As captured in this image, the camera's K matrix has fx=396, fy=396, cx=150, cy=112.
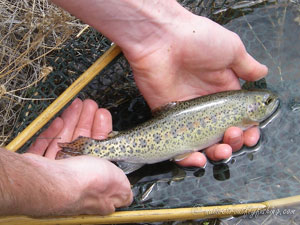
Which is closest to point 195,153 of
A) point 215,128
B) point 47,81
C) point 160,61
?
point 215,128

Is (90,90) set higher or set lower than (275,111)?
higher

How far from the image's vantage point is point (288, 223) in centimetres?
251

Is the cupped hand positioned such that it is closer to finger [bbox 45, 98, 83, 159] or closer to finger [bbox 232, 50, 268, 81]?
finger [bbox 232, 50, 268, 81]

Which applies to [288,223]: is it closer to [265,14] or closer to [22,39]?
[265,14]

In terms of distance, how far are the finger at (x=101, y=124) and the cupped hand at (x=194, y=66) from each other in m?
0.31

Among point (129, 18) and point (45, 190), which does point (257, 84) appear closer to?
point (129, 18)

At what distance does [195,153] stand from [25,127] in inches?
44.0

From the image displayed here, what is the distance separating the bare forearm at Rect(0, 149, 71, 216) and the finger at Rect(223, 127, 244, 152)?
1.20 metres

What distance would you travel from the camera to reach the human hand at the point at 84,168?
1927mm

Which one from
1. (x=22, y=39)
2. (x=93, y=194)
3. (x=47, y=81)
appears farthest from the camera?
(x=22, y=39)

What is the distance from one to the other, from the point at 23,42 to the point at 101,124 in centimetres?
110

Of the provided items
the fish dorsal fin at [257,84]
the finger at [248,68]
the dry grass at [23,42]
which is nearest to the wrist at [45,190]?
the dry grass at [23,42]

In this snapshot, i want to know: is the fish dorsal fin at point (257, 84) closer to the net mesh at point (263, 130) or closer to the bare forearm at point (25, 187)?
the net mesh at point (263, 130)

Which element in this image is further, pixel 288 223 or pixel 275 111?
pixel 275 111
